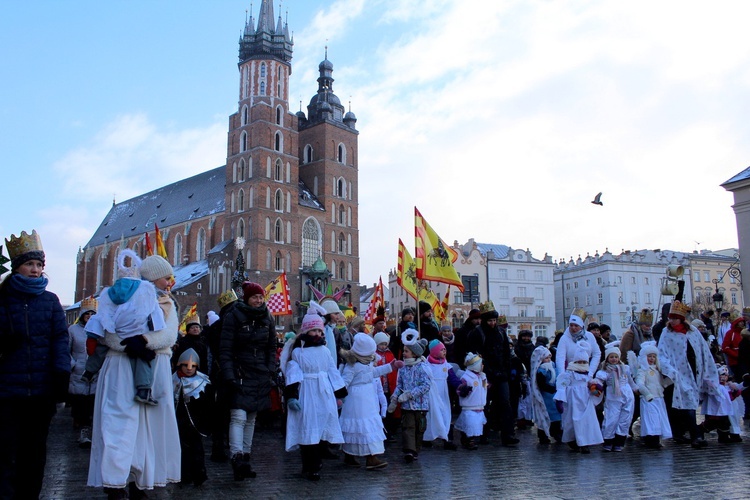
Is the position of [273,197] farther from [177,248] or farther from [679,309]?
[679,309]

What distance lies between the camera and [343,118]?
237 feet

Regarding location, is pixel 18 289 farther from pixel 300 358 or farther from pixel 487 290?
pixel 487 290

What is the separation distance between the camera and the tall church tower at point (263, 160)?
59750 mm

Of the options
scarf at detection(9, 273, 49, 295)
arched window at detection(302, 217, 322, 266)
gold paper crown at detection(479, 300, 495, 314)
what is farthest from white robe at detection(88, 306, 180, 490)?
arched window at detection(302, 217, 322, 266)

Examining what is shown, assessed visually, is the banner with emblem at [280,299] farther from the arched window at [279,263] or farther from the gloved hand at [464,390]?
the arched window at [279,263]

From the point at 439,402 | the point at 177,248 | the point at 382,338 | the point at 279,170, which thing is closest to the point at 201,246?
the point at 177,248

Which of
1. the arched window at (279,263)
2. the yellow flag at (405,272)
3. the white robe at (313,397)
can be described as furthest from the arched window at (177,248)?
the white robe at (313,397)

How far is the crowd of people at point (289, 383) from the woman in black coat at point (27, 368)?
0.01m

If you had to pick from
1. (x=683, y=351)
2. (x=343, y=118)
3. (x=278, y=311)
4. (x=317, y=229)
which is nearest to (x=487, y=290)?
(x=317, y=229)

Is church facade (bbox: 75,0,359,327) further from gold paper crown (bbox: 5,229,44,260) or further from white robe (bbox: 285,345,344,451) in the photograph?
gold paper crown (bbox: 5,229,44,260)

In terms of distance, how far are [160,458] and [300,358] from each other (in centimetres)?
210

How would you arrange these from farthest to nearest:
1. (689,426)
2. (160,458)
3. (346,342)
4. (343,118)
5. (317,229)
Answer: (343,118), (317,229), (346,342), (689,426), (160,458)

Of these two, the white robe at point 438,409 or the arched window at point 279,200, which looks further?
the arched window at point 279,200

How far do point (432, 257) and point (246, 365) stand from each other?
814 cm
